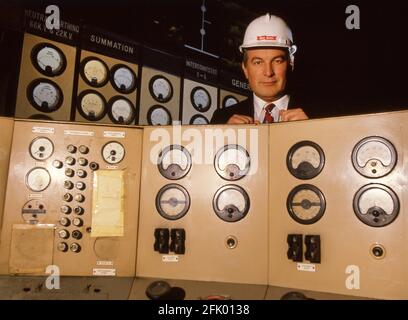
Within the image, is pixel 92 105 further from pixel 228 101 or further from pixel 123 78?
pixel 228 101

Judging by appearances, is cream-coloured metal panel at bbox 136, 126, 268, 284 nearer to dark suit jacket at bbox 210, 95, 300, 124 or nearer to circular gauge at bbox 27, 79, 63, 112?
dark suit jacket at bbox 210, 95, 300, 124

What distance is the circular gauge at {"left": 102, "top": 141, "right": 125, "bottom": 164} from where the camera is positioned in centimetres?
172

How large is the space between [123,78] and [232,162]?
204 cm

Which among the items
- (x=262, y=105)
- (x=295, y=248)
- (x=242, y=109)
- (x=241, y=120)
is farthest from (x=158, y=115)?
(x=295, y=248)

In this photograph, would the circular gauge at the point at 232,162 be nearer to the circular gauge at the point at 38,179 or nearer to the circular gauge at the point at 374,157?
the circular gauge at the point at 374,157

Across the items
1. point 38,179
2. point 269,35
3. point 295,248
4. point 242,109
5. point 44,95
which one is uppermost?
point 269,35

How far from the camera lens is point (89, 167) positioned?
1.70m

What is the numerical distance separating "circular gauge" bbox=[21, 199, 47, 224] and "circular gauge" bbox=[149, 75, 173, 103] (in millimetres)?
2161

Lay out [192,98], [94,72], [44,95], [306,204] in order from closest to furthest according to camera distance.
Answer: [306,204] < [44,95] < [94,72] < [192,98]

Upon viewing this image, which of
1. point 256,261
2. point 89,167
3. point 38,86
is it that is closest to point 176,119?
point 38,86

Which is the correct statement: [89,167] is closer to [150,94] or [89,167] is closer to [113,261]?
[113,261]

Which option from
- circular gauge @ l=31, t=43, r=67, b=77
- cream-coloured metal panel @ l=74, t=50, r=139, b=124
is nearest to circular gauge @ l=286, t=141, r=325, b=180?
cream-coloured metal panel @ l=74, t=50, r=139, b=124

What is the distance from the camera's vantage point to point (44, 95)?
292 cm
